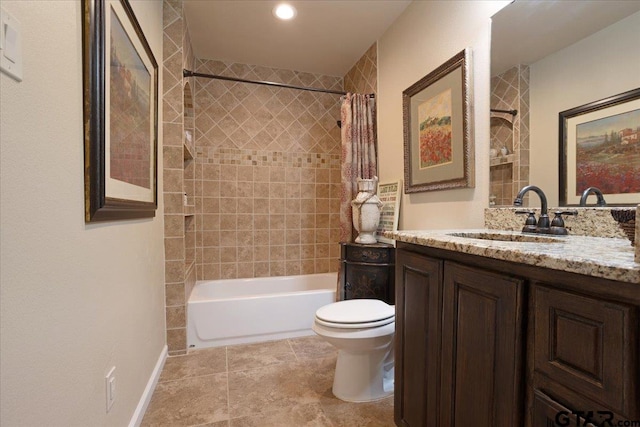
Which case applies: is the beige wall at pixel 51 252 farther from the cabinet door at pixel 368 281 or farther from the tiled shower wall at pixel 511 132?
the tiled shower wall at pixel 511 132

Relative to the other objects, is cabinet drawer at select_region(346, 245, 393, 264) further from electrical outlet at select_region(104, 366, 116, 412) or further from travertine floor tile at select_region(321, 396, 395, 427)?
electrical outlet at select_region(104, 366, 116, 412)

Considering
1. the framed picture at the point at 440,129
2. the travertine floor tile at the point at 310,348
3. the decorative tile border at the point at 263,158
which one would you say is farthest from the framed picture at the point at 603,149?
the decorative tile border at the point at 263,158

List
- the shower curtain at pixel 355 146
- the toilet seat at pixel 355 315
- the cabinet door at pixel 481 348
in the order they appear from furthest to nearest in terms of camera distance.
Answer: the shower curtain at pixel 355 146, the toilet seat at pixel 355 315, the cabinet door at pixel 481 348

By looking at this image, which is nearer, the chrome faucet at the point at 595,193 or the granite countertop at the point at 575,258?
the granite countertop at the point at 575,258

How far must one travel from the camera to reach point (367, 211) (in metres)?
2.36

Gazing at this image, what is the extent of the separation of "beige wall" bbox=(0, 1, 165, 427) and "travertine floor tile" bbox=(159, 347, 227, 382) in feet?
2.53

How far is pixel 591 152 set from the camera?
116 cm

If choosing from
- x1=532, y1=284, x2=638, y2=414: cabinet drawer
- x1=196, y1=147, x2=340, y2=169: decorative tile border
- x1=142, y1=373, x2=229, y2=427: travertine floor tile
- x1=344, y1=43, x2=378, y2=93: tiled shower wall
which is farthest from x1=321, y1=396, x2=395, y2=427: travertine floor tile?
x1=344, y1=43, x2=378, y2=93: tiled shower wall

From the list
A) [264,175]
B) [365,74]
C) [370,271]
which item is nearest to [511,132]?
[370,271]

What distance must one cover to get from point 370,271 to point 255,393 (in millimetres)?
1098

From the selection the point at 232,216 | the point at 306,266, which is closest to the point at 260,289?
the point at 306,266

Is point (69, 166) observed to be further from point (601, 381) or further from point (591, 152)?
point (591, 152)

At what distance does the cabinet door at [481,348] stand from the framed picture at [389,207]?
4.43 feet

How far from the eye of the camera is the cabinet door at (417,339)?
108cm
